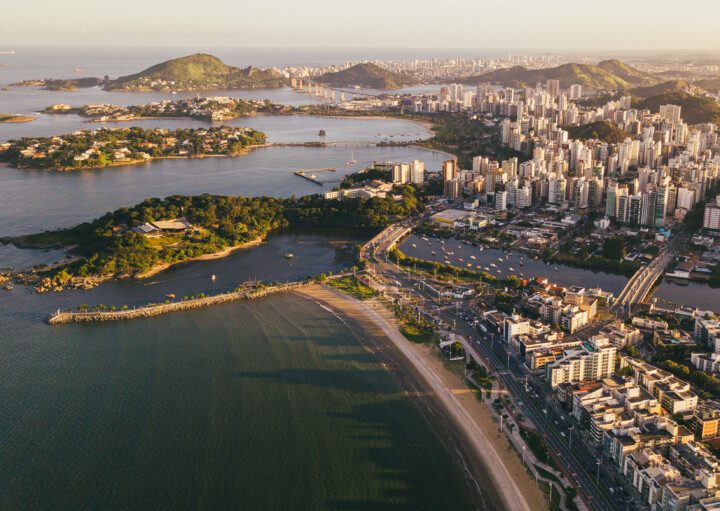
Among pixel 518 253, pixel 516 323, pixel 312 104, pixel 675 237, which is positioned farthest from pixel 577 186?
pixel 312 104

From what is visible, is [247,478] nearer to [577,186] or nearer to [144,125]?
[577,186]

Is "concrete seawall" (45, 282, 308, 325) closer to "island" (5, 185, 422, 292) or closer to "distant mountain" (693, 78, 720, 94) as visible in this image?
"island" (5, 185, 422, 292)

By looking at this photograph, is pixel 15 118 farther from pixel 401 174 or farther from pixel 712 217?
pixel 712 217

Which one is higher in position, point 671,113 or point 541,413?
point 671,113

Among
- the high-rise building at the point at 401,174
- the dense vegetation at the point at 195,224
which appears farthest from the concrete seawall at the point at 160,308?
the high-rise building at the point at 401,174

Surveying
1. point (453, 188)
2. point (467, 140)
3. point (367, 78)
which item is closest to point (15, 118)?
point (467, 140)

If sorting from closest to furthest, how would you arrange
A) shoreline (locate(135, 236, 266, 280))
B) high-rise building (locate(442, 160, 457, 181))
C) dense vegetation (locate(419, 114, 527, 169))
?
shoreline (locate(135, 236, 266, 280)) → high-rise building (locate(442, 160, 457, 181)) → dense vegetation (locate(419, 114, 527, 169))

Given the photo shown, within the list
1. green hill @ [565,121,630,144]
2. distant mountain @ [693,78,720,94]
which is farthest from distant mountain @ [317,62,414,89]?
green hill @ [565,121,630,144]
